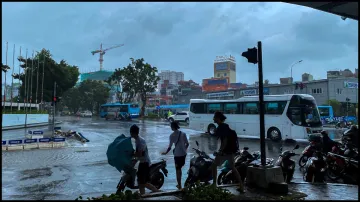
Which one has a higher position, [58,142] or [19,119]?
[19,119]

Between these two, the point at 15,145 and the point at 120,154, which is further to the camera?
the point at 15,145

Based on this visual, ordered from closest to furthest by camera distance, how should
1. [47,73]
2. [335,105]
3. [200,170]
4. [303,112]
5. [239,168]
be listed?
1. [200,170]
2. [239,168]
3. [303,112]
4. [335,105]
5. [47,73]

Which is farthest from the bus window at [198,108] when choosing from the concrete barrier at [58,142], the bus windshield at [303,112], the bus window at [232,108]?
the concrete barrier at [58,142]

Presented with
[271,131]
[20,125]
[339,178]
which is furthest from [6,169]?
[20,125]

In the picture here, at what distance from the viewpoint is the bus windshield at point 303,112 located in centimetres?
1811

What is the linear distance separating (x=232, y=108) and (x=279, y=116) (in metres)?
3.98

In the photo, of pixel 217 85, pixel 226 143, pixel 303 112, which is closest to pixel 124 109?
pixel 303 112

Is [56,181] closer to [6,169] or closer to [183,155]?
[6,169]

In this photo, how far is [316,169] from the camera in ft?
25.6

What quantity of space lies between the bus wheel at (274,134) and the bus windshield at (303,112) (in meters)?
1.23

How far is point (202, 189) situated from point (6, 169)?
7399mm

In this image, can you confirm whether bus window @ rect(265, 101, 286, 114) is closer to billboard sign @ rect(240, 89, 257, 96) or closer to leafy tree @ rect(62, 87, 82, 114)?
billboard sign @ rect(240, 89, 257, 96)

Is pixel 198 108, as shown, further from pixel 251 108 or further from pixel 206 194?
pixel 206 194

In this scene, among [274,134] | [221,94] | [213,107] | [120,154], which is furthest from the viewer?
[221,94]
